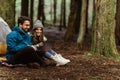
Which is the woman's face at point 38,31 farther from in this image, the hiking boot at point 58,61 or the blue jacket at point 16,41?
the hiking boot at point 58,61

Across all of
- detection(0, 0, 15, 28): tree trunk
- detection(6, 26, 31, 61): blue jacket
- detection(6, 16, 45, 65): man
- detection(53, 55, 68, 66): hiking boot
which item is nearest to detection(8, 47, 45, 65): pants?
detection(6, 16, 45, 65): man

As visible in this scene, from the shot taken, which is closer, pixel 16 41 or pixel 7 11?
pixel 16 41

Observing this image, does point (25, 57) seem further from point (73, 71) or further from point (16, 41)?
point (73, 71)

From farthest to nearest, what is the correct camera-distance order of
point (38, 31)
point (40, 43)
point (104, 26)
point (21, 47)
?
point (104, 26), point (38, 31), point (40, 43), point (21, 47)

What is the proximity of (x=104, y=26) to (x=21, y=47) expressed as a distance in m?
2.62

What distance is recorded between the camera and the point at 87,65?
942 centimetres

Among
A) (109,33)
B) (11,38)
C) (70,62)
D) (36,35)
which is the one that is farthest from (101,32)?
(11,38)

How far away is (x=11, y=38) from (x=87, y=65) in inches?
75.9

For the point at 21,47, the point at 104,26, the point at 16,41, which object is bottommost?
the point at 21,47

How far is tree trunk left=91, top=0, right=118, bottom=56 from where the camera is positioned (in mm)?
10391

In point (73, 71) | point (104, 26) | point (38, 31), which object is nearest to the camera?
point (73, 71)

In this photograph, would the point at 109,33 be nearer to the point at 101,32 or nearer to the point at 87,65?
the point at 101,32

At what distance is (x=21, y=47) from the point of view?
874cm

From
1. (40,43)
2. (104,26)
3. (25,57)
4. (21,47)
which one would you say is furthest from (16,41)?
(104,26)
